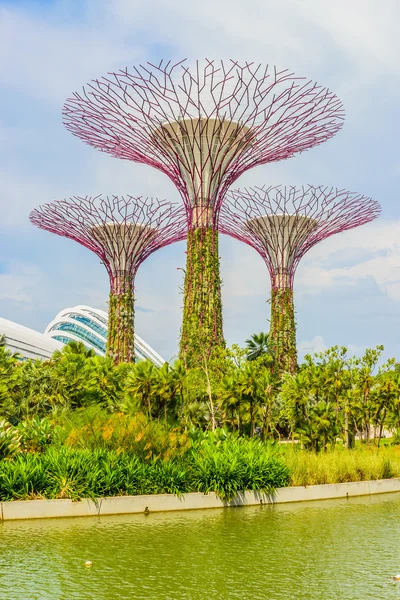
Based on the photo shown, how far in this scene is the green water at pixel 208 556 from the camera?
7.83m

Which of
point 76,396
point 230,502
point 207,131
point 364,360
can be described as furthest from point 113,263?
point 230,502

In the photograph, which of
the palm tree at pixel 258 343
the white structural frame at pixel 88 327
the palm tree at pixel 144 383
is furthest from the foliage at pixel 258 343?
the white structural frame at pixel 88 327

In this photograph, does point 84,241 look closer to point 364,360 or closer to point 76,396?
point 76,396

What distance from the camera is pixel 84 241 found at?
39.5 meters

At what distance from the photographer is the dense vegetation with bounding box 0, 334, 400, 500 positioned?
13477 millimetres

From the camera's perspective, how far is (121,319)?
40.3m

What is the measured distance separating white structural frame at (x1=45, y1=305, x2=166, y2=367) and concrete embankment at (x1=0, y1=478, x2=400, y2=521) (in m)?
67.8

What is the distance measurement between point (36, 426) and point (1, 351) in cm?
1016

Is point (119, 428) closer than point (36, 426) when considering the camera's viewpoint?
Yes

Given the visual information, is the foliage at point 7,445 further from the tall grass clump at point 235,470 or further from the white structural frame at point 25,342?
the white structural frame at point 25,342

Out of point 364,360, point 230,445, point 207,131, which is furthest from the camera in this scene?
point 207,131

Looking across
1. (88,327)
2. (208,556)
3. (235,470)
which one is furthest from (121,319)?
(88,327)

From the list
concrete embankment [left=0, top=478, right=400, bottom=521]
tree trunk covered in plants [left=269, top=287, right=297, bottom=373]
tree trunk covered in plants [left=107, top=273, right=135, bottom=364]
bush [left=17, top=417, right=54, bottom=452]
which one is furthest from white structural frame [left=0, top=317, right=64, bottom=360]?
concrete embankment [left=0, top=478, right=400, bottom=521]

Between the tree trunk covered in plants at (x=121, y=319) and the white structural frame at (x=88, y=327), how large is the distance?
42.4 meters
